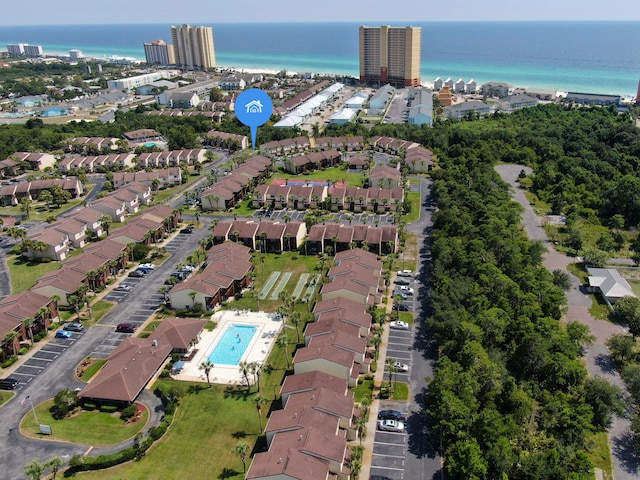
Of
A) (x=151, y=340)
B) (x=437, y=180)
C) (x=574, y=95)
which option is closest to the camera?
(x=151, y=340)

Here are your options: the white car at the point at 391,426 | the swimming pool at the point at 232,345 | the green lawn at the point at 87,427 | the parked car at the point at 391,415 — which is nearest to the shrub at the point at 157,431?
the green lawn at the point at 87,427

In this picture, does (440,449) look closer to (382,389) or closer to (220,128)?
(382,389)

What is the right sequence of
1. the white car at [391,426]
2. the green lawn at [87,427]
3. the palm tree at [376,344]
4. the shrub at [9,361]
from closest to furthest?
the green lawn at [87,427] → the white car at [391,426] → the palm tree at [376,344] → the shrub at [9,361]

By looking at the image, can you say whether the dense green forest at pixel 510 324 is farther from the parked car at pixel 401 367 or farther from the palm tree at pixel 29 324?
the palm tree at pixel 29 324

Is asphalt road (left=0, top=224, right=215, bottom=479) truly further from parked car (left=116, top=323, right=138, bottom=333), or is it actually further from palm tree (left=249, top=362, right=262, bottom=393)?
palm tree (left=249, top=362, right=262, bottom=393)

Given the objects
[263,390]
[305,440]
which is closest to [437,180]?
[263,390]

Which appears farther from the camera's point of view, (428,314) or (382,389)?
(428,314)

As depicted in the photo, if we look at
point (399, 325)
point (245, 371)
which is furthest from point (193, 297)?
point (399, 325)
